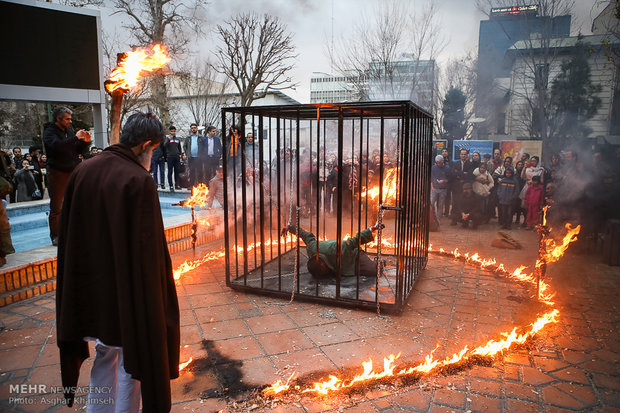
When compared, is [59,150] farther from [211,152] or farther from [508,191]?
[508,191]

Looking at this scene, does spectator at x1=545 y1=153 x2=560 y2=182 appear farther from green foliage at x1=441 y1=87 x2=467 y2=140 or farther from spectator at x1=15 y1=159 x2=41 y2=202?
spectator at x1=15 y1=159 x2=41 y2=202

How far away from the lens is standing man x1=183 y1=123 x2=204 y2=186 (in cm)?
1112

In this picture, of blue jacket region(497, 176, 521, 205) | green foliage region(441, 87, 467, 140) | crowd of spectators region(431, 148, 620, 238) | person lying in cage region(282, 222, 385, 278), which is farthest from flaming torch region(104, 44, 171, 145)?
green foliage region(441, 87, 467, 140)

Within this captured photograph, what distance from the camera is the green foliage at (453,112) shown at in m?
21.1

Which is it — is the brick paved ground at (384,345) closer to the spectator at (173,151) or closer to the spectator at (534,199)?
the spectator at (534,199)

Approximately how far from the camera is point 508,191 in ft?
33.0

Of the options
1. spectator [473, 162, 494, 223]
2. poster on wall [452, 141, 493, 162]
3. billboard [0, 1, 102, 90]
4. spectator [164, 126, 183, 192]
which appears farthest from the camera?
poster on wall [452, 141, 493, 162]

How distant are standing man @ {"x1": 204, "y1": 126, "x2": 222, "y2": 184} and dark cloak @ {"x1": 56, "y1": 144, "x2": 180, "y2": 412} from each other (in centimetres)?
884

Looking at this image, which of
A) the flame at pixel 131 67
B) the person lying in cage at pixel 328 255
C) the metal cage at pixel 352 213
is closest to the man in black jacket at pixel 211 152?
the metal cage at pixel 352 213

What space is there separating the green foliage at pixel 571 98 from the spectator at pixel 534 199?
9.81 m

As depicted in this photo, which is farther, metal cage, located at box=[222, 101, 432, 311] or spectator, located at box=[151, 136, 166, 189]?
spectator, located at box=[151, 136, 166, 189]

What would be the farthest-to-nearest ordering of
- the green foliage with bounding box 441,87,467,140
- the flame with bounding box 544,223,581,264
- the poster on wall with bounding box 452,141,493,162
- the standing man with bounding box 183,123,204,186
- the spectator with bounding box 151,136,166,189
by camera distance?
the green foliage with bounding box 441,87,467,140 < the poster on wall with bounding box 452,141,493,162 < the spectator with bounding box 151,136,166,189 < the standing man with bounding box 183,123,204,186 < the flame with bounding box 544,223,581,264

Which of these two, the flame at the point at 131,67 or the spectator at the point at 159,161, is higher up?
the flame at the point at 131,67
